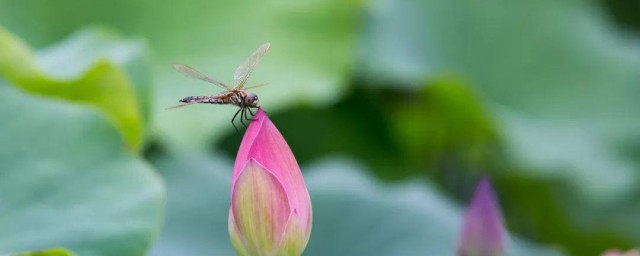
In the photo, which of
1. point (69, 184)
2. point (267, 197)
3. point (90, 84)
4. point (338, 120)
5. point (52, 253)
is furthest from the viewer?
point (338, 120)

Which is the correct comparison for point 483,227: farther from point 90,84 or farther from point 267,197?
point 90,84

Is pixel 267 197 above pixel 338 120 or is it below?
below

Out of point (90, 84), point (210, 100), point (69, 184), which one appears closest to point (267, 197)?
point (210, 100)

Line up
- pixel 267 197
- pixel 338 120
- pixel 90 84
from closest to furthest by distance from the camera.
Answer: pixel 267 197
pixel 90 84
pixel 338 120

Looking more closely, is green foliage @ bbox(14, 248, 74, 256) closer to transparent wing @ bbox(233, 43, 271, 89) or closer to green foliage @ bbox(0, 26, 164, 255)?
green foliage @ bbox(0, 26, 164, 255)

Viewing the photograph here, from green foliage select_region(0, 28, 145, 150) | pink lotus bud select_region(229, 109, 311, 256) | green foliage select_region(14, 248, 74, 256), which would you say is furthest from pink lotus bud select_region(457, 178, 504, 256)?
green foliage select_region(0, 28, 145, 150)

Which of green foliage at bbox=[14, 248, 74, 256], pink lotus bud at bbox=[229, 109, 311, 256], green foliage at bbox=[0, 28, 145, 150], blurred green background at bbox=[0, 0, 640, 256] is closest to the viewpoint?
pink lotus bud at bbox=[229, 109, 311, 256]

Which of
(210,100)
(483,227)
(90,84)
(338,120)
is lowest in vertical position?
(483,227)
